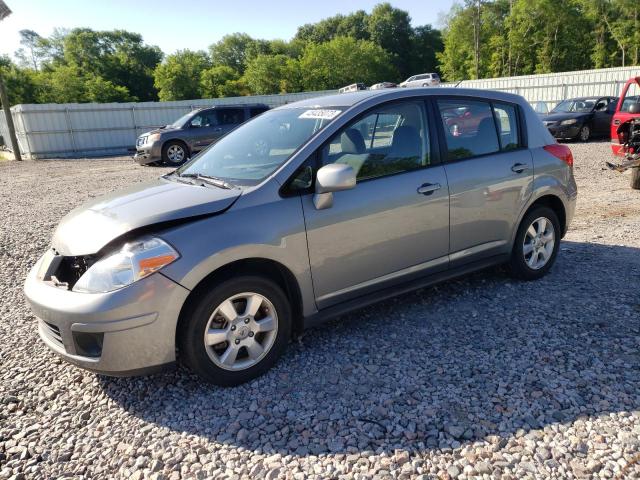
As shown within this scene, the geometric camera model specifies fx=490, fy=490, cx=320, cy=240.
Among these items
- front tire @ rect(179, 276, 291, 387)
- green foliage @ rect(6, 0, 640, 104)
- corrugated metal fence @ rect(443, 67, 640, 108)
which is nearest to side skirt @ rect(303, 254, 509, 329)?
front tire @ rect(179, 276, 291, 387)

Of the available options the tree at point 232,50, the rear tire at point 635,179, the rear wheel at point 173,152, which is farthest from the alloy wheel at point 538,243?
the tree at point 232,50

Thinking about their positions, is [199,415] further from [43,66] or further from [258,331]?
[43,66]

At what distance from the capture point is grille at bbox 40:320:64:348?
2834 mm

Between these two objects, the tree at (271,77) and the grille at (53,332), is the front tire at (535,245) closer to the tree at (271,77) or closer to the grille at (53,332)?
the grille at (53,332)

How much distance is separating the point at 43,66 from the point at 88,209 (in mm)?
89218

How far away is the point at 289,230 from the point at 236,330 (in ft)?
2.26

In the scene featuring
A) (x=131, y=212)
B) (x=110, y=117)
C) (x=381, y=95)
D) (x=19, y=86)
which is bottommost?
(x=131, y=212)

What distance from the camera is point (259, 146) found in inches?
142

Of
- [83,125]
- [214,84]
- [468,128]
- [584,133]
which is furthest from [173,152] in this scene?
[214,84]

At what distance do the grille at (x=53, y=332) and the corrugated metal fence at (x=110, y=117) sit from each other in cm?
2079

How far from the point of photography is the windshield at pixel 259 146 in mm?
3328

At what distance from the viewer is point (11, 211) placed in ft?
30.0

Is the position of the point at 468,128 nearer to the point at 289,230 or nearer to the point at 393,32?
the point at 289,230

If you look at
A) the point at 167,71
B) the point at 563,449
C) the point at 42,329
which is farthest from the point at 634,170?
the point at 167,71
